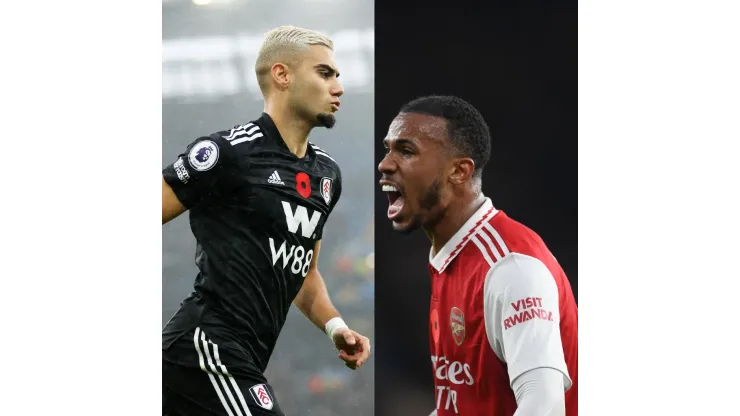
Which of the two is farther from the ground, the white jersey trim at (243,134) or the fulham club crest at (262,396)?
the white jersey trim at (243,134)

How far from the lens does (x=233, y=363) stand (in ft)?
9.95

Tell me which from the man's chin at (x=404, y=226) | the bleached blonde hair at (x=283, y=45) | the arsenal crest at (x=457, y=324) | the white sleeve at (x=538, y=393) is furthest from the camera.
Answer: the bleached blonde hair at (x=283, y=45)

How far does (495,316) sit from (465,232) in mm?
308

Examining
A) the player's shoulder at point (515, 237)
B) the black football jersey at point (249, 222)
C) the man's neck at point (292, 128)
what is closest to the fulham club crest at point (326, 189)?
the black football jersey at point (249, 222)

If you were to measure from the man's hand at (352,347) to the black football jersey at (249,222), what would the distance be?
0.23 metres

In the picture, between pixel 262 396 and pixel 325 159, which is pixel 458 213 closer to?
pixel 325 159

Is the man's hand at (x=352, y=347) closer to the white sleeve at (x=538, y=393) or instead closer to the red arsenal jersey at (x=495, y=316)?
the red arsenal jersey at (x=495, y=316)

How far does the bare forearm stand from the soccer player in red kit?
0.36m

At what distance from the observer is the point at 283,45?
3.13 meters

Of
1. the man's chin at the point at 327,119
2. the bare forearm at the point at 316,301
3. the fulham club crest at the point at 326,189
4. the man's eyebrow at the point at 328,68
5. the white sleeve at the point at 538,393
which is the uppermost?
the man's eyebrow at the point at 328,68

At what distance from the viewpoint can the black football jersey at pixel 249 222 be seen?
9.93 feet

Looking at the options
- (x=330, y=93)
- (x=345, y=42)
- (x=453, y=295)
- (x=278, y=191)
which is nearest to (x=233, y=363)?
(x=278, y=191)

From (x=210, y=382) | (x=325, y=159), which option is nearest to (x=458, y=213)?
(x=325, y=159)
